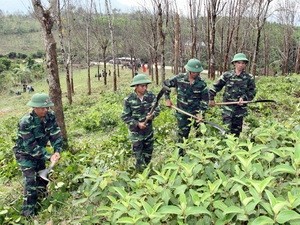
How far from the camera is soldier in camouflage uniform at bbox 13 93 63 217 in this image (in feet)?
12.8

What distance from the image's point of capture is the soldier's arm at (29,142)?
153 inches

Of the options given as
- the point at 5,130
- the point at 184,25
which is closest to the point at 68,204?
the point at 5,130

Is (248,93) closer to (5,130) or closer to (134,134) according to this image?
(134,134)

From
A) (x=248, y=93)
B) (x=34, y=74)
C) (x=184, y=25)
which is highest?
(x=184, y=25)

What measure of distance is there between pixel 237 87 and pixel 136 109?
5.35 ft

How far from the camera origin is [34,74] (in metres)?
32.9

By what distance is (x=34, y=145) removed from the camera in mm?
3988

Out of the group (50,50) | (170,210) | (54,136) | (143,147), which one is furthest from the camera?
(50,50)

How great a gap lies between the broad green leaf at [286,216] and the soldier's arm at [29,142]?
295 cm

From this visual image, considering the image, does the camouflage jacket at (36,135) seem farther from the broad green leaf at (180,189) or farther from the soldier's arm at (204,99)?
the broad green leaf at (180,189)

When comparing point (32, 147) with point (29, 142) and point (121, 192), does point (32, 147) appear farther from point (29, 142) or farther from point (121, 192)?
point (121, 192)

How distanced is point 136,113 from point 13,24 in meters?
61.0

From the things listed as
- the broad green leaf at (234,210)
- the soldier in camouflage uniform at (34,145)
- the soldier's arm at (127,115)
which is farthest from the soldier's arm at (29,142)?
the broad green leaf at (234,210)

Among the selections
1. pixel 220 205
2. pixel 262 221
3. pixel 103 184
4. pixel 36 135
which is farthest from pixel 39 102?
pixel 262 221
